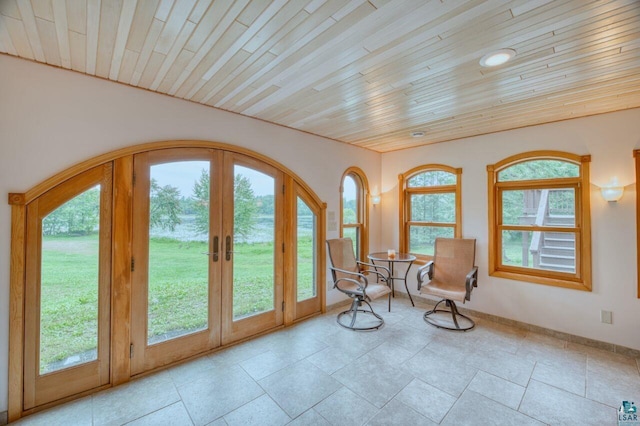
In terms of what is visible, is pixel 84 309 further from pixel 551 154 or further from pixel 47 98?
pixel 551 154

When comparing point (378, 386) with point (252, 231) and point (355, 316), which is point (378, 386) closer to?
point (355, 316)

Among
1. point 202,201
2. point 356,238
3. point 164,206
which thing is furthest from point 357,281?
point 164,206

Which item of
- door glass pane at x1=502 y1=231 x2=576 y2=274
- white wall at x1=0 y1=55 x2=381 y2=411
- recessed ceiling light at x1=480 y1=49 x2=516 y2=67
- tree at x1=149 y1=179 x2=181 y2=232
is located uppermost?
recessed ceiling light at x1=480 y1=49 x2=516 y2=67

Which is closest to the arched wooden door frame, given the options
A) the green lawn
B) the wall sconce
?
the green lawn

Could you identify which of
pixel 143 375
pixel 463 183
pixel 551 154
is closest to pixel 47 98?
pixel 143 375

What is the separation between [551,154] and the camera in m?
3.37

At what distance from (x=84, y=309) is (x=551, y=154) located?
204 inches

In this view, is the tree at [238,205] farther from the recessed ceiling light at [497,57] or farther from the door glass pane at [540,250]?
the door glass pane at [540,250]

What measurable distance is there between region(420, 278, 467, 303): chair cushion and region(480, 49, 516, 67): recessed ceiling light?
257 cm

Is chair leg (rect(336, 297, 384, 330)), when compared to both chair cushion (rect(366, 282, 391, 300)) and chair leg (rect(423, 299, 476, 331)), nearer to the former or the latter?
chair cushion (rect(366, 282, 391, 300))

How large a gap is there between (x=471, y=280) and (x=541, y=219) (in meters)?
1.25

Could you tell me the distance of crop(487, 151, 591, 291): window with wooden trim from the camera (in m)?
3.25

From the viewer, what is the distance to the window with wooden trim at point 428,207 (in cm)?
430

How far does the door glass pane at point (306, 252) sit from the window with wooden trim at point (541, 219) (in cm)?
252
